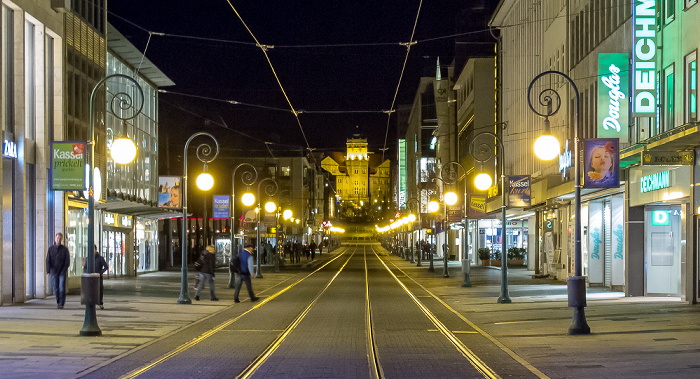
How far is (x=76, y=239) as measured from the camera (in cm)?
3369

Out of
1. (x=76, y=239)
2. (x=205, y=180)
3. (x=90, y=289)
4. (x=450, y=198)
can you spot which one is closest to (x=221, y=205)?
(x=76, y=239)

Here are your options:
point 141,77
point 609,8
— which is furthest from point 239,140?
point 609,8

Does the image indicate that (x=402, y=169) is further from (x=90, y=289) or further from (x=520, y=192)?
(x=90, y=289)

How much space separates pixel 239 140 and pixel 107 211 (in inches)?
2889

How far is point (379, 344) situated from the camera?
15625 mm

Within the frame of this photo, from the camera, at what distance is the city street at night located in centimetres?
1243

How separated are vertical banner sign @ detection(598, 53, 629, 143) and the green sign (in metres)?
14.5

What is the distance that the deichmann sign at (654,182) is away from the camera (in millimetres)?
24764

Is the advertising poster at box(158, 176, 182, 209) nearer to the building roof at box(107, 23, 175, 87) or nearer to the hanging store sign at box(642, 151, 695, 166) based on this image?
the building roof at box(107, 23, 175, 87)

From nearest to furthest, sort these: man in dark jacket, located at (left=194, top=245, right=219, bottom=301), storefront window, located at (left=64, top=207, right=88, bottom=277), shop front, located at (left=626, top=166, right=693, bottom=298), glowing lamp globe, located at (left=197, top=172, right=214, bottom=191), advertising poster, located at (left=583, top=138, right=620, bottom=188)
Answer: advertising poster, located at (left=583, top=138, right=620, bottom=188), man in dark jacket, located at (left=194, top=245, right=219, bottom=301), shop front, located at (left=626, top=166, right=693, bottom=298), glowing lamp globe, located at (left=197, top=172, right=214, bottom=191), storefront window, located at (left=64, top=207, right=88, bottom=277)

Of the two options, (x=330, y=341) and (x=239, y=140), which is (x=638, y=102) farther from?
(x=239, y=140)

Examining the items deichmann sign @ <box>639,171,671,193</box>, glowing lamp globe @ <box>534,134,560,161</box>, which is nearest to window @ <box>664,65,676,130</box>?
deichmann sign @ <box>639,171,671,193</box>

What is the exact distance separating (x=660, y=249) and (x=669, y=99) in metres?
5.81

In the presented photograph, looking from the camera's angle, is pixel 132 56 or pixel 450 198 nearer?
pixel 450 198
